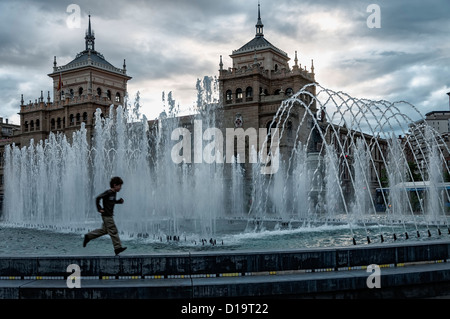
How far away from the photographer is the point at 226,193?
44.7 meters

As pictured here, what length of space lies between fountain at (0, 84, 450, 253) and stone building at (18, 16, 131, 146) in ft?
24.0

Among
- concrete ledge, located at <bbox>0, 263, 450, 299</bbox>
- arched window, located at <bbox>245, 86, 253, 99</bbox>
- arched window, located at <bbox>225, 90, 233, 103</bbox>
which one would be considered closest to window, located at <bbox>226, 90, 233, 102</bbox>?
arched window, located at <bbox>225, 90, 233, 103</bbox>

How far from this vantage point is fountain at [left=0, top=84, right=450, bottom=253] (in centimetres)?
1870

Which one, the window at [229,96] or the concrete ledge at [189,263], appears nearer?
the concrete ledge at [189,263]

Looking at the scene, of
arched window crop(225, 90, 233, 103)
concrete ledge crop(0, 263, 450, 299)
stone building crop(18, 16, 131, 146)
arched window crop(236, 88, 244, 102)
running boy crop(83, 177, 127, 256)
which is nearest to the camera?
concrete ledge crop(0, 263, 450, 299)

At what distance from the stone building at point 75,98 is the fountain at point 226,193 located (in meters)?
7.32

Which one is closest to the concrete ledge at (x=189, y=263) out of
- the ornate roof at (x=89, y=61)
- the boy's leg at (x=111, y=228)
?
the boy's leg at (x=111, y=228)

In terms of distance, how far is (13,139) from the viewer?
65188 mm

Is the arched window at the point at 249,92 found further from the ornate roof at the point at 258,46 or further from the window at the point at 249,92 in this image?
the ornate roof at the point at 258,46

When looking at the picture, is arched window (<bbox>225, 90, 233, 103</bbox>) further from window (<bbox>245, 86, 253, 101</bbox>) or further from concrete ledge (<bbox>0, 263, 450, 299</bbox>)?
concrete ledge (<bbox>0, 263, 450, 299</bbox>)

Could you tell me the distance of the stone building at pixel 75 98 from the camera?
195ft
